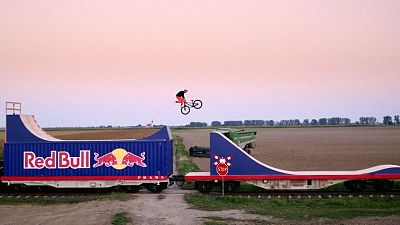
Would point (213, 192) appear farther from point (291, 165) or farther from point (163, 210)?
point (291, 165)

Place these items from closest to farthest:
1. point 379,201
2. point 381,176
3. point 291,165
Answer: point 379,201 < point 381,176 < point 291,165

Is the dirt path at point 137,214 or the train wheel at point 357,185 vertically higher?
the train wheel at point 357,185

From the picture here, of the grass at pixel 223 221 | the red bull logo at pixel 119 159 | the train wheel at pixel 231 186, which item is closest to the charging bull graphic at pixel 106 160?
the red bull logo at pixel 119 159

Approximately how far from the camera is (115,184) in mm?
24688

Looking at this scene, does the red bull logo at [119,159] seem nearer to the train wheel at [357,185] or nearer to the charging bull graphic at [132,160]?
the charging bull graphic at [132,160]

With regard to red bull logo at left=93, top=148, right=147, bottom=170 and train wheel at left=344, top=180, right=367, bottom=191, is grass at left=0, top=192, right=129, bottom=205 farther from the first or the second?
train wheel at left=344, top=180, right=367, bottom=191

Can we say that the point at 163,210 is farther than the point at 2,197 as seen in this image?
No

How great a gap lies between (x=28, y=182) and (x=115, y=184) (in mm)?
4480

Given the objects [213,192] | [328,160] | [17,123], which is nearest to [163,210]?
[213,192]

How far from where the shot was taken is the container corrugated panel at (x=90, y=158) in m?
24.6

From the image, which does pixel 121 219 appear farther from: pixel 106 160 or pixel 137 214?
pixel 106 160

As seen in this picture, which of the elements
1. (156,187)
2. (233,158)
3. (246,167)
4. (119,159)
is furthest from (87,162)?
(246,167)

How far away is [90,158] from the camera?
973 inches

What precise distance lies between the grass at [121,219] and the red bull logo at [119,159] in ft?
20.5
